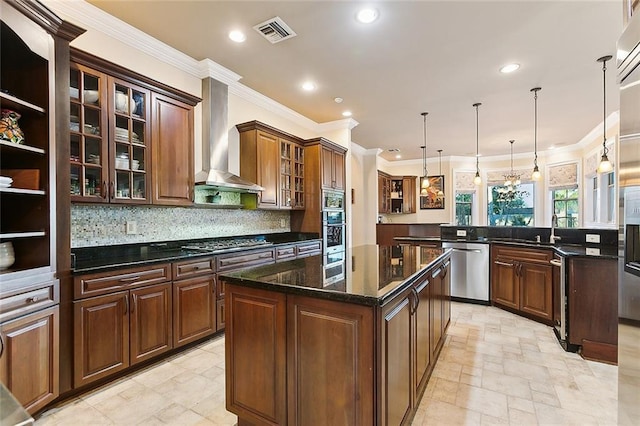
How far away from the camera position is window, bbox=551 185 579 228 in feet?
23.4

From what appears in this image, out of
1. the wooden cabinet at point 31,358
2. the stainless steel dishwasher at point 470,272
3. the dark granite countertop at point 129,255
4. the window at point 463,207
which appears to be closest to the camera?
the wooden cabinet at point 31,358

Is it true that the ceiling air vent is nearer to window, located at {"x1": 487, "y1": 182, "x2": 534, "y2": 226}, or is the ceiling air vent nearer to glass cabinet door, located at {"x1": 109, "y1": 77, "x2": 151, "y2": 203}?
glass cabinet door, located at {"x1": 109, "y1": 77, "x2": 151, "y2": 203}

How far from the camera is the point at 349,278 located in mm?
1727

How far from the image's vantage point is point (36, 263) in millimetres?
1997

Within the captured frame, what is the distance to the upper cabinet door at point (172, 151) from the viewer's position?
2.92 meters

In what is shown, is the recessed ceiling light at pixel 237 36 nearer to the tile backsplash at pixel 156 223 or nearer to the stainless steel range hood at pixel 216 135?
the stainless steel range hood at pixel 216 135

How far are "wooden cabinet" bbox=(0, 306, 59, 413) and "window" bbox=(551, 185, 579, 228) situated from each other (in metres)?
8.96

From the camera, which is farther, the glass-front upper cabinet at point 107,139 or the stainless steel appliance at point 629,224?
the glass-front upper cabinet at point 107,139

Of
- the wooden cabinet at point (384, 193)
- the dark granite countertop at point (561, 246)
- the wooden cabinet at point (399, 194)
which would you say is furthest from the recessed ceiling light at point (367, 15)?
the wooden cabinet at point (399, 194)

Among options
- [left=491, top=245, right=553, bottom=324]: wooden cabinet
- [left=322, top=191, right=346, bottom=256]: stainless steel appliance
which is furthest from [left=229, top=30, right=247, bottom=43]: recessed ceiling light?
[left=491, top=245, right=553, bottom=324]: wooden cabinet

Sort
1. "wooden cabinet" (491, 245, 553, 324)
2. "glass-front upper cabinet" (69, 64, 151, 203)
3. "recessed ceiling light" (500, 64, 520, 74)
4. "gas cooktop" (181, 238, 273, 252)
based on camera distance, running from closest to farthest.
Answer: "glass-front upper cabinet" (69, 64, 151, 203), "gas cooktop" (181, 238, 273, 252), "recessed ceiling light" (500, 64, 520, 74), "wooden cabinet" (491, 245, 553, 324)

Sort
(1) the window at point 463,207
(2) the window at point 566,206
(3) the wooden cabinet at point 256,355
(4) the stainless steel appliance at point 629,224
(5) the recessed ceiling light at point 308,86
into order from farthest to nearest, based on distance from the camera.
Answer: (1) the window at point 463,207 → (2) the window at point 566,206 → (5) the recessed ceiling light at point 308,86 → (3) the wooden cabinet at point 256,355 → (4) the stainless steel appliance at point 629,224

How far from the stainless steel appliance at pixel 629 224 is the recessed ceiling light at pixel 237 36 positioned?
276cm

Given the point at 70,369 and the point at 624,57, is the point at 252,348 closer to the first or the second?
the point at 70,369
